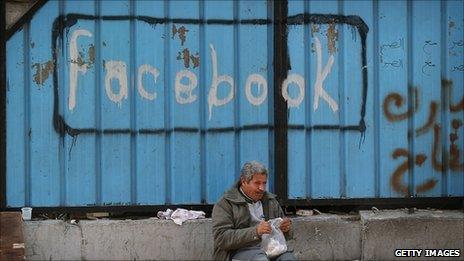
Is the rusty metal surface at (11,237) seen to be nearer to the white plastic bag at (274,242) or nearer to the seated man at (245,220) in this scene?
the seated man at (245,220)

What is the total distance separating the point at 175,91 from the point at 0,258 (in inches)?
80.3

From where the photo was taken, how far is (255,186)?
216 inches

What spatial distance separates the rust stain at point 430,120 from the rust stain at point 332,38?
1052 millimetres

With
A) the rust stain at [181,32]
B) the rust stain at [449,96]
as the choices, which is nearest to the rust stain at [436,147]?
the rust stain at [449,96]

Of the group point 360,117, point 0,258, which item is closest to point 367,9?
point 360,117

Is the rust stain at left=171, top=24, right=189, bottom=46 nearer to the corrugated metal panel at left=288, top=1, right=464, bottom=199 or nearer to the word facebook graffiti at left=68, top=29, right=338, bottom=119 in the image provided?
the word facebook graffiti at left=68, top=29, right=338, bottom=119

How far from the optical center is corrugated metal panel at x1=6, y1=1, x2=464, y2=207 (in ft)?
21.4

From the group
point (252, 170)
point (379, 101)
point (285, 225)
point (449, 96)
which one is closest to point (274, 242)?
point (285, 225)

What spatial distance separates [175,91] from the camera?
664cm

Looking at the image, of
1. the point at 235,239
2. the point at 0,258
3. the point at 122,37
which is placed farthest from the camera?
the point at 122,37

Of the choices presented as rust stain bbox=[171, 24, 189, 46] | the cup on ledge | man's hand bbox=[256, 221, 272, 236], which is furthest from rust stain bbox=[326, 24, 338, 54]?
the cup on ledge

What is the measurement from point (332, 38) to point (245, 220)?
82.6 inches

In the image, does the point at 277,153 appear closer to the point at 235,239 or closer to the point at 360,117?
the point at 360,117

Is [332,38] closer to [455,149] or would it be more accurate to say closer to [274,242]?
[455,149]
